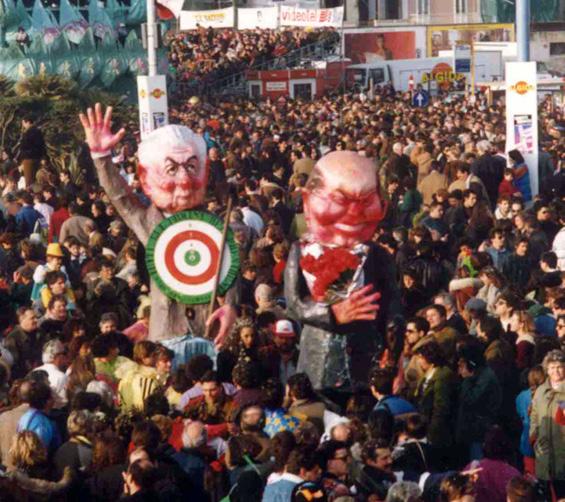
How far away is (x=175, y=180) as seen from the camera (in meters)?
12.6

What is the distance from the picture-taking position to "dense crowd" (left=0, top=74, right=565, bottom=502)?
28.9 ft

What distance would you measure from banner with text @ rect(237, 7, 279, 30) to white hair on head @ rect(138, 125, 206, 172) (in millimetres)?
43983

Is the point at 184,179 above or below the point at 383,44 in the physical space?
below

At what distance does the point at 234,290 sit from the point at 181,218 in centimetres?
62

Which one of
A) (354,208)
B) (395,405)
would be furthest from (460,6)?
(395,405)

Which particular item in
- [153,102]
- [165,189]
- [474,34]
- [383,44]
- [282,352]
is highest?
[474,34]

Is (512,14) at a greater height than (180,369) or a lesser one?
greater

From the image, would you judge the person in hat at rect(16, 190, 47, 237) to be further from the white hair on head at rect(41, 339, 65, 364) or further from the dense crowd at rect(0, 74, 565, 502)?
the white hair on head at rect(41, 339, 65, 364)

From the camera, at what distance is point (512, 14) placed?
6988 centimetres

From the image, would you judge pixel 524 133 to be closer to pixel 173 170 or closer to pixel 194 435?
pixel 173 170

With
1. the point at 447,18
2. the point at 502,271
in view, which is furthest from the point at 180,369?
the point at 447,18

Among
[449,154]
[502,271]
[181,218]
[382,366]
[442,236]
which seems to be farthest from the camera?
[449,154]

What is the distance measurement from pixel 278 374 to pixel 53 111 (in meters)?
19.1

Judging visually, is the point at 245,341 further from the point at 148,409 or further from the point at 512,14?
the point at 512,14
